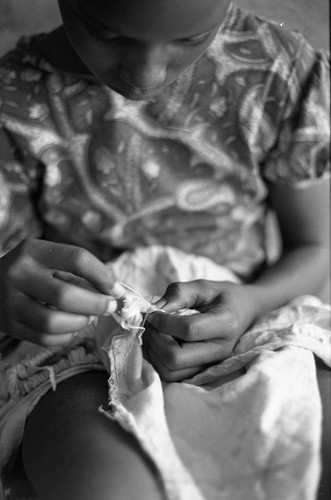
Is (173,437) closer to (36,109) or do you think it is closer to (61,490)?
(61,490)

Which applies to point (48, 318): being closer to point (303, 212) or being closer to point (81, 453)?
point (81, 453)

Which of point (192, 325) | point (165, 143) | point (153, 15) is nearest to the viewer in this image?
point (153, 15)

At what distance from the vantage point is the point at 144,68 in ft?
1.37

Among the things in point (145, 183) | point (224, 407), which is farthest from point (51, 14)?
point (224, 407)

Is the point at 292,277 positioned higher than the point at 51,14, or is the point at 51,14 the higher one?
the point at 51,14

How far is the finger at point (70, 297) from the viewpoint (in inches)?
16.4

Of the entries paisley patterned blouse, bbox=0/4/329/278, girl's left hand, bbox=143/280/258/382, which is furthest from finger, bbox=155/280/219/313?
paisley patterned blouse, bbox=0/4/329/278

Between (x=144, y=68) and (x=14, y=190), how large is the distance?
0.69 ft

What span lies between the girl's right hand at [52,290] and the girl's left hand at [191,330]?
0.06m

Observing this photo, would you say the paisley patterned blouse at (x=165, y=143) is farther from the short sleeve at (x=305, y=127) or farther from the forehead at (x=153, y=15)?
the forehead at (x=153, y=15)

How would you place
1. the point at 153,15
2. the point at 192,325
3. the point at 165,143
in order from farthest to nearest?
1. the point at 165,143
2. the point at 192,325
3. the point at 153,15

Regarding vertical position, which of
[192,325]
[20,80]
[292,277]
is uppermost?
[20,80]

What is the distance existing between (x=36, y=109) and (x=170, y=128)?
115mm

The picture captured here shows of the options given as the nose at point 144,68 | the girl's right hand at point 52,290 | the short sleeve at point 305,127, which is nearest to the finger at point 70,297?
the girl's right hand at point 52,290
